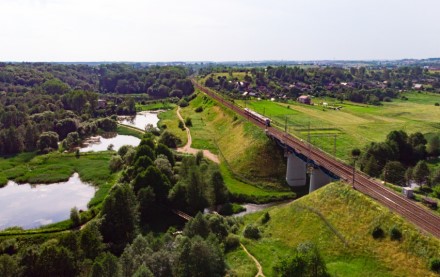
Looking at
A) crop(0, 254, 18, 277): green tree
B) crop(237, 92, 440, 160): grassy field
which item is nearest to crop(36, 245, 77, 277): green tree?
crop(0, 254, 18, 277): green tree

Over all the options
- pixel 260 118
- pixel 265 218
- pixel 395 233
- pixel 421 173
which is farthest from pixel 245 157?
pixel 395 233

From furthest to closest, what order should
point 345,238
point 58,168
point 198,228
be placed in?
point 58,168 → point 345,238 → point 198,228

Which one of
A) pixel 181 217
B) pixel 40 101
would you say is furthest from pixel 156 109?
pixel 181 217

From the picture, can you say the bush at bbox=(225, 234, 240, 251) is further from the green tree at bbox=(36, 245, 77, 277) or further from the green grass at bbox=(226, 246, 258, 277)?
the green tree at bbox=(36, 245, 77, 277)

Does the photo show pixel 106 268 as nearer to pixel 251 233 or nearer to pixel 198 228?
pixel 198 228

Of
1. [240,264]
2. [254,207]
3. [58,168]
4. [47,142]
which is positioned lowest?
[254,207]

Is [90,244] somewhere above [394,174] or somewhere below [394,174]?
above

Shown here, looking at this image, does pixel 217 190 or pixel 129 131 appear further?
pixel 129 131

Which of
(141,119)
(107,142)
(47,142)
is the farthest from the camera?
(141,119)
